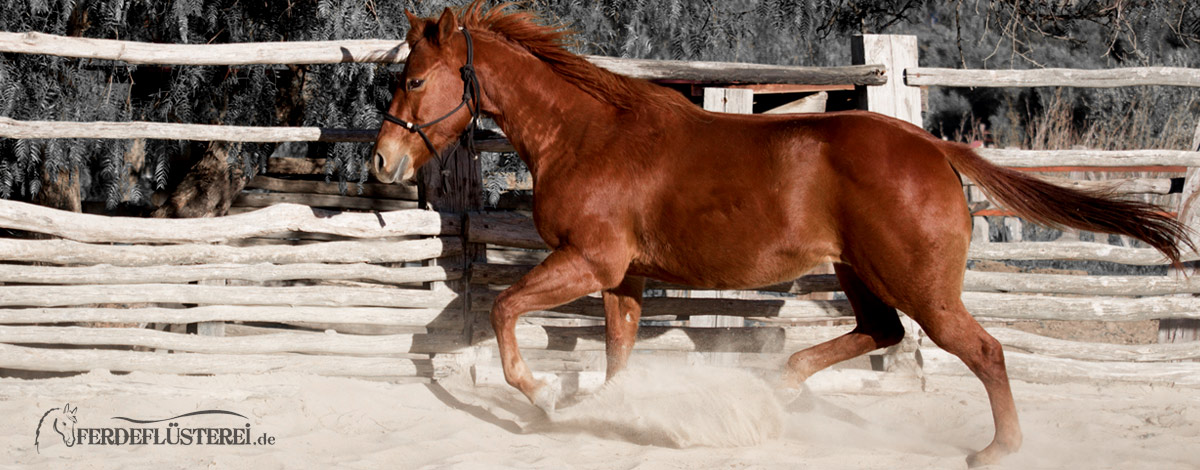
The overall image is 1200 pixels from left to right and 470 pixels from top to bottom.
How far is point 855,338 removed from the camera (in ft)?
14.5

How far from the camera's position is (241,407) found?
4.45m

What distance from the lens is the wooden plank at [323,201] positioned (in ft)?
24.9

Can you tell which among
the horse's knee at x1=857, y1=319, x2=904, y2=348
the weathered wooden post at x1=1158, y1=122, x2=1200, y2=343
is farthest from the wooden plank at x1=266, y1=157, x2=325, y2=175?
the weathered wooden post at x1=1158, y1=122, x2=1200, y2=343

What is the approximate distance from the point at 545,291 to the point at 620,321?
0.67m

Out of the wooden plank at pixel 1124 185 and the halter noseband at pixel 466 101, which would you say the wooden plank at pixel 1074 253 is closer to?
the wooden plank at pixel 1124 185

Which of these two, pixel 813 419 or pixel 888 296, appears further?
pixel 813 419

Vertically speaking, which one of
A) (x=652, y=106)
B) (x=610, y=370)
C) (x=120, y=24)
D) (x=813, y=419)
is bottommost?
(x=813, y=419)

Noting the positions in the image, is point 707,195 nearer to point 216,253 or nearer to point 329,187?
point 216,253

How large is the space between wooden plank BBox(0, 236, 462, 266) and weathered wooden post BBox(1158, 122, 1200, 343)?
15.8 feet

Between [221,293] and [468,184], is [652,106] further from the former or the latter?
[221,293]

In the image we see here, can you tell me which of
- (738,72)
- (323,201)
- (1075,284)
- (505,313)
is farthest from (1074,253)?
(323,201)

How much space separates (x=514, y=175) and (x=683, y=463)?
137 inches

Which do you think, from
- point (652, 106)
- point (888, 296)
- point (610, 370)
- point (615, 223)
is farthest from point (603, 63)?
point (888, 296)

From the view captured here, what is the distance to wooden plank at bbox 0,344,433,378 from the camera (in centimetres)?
494
